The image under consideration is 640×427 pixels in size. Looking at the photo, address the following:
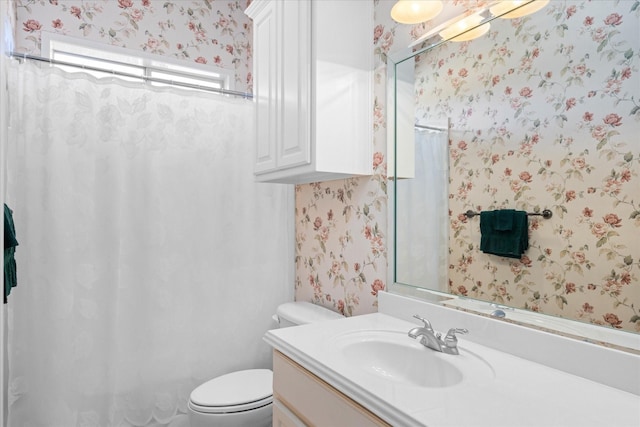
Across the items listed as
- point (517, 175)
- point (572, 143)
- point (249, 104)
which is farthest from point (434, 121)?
point (249, 104)

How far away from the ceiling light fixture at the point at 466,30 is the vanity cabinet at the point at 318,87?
39cm

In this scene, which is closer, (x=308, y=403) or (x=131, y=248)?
(x=308, y=403)

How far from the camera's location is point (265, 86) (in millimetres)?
1739

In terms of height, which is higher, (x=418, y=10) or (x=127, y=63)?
(x=127, y=63)

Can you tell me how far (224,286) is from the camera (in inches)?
81.2

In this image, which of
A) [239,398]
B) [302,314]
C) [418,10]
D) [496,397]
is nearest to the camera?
[496,397]

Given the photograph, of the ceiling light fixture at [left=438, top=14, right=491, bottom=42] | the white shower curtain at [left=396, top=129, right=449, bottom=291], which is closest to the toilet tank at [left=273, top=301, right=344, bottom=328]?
the white shower curtain at [left=396, top=129, right=449, bottom=291]

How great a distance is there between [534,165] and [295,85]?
92 cm

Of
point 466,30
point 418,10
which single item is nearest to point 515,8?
point 466,30

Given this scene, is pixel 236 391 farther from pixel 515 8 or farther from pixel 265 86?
pixel 515 8

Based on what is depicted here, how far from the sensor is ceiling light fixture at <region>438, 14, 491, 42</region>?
119 centimetres

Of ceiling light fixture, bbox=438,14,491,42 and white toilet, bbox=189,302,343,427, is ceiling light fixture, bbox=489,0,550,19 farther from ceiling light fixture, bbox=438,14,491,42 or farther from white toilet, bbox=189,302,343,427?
white toilet, bbox=189,302,343,427

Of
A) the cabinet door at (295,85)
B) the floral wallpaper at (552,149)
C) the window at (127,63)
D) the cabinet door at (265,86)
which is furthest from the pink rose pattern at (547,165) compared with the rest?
the window at (127,63)

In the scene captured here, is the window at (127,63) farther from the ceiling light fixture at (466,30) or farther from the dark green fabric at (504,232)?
the dark green fabric at (504,232)
